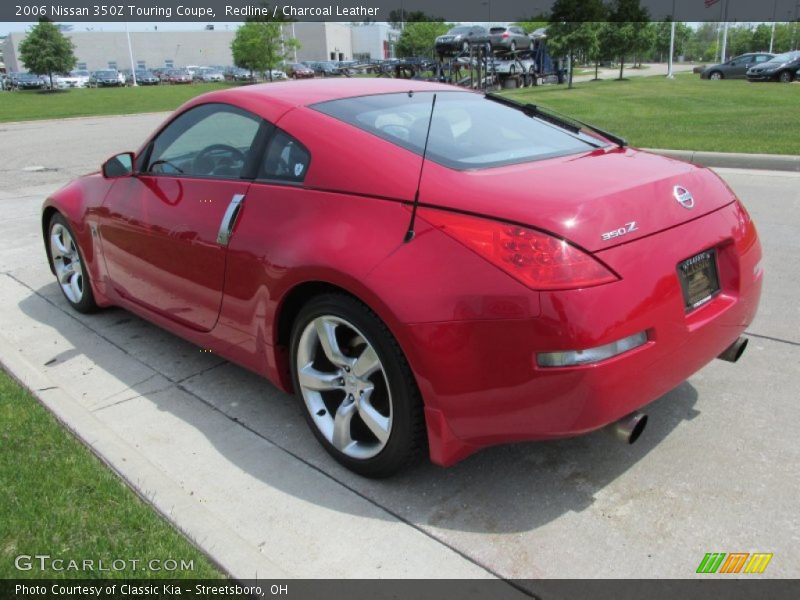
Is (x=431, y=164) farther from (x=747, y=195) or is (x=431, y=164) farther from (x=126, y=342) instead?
(x=747, y=195)

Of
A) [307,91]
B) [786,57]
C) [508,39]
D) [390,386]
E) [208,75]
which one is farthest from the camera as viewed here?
[208,75]

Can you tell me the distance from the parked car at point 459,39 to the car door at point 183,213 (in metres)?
24.9

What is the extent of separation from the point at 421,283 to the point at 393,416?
1.84 feet

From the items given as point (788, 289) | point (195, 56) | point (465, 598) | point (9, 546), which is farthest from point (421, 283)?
point (195, 56)

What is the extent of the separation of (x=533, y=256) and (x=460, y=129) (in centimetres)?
109

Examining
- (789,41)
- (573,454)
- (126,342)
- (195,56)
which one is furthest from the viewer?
(195,56)

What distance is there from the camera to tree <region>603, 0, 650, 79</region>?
3278cm

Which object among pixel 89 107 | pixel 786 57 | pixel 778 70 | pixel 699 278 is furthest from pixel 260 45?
pixel 699 278

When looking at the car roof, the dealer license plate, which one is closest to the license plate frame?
the dealer license plate

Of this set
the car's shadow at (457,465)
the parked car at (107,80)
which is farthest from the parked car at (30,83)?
the car's shadow at (457,465)

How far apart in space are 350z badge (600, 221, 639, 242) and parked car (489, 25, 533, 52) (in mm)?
27805

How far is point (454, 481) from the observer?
9.55 feet

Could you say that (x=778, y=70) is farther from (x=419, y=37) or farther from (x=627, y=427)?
(x=419, y=37)

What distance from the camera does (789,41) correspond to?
9238 cm
